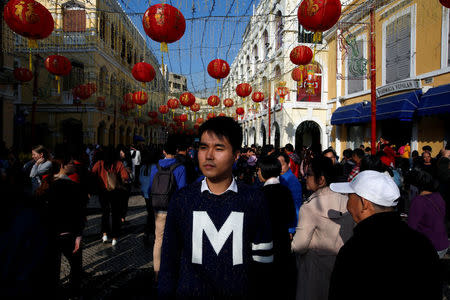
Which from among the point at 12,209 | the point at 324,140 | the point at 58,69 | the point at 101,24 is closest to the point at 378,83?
the point at 324,140

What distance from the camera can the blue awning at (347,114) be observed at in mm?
13300

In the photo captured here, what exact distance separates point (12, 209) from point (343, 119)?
15368mm

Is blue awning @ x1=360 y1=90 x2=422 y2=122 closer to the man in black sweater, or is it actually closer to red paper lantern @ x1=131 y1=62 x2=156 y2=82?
red paper lantern @ x1=131 y1=62 x2=156 y2=82

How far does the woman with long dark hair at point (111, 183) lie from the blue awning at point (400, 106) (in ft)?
33.5

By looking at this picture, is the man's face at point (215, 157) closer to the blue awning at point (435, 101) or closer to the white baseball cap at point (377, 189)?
the white baseball cap at point (377, 189)

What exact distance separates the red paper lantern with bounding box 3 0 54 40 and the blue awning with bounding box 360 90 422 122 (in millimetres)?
11467

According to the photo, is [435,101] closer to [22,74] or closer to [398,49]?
[398,49]

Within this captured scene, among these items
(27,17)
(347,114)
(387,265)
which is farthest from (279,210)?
(347,114)

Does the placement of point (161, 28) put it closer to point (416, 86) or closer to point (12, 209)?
point (12, 209)

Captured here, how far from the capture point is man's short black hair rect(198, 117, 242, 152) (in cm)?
162

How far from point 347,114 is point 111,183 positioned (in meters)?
12.9

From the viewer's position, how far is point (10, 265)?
3.79 feet

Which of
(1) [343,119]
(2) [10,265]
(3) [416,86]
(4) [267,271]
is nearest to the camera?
(2) [10,265]

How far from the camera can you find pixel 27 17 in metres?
4.86
